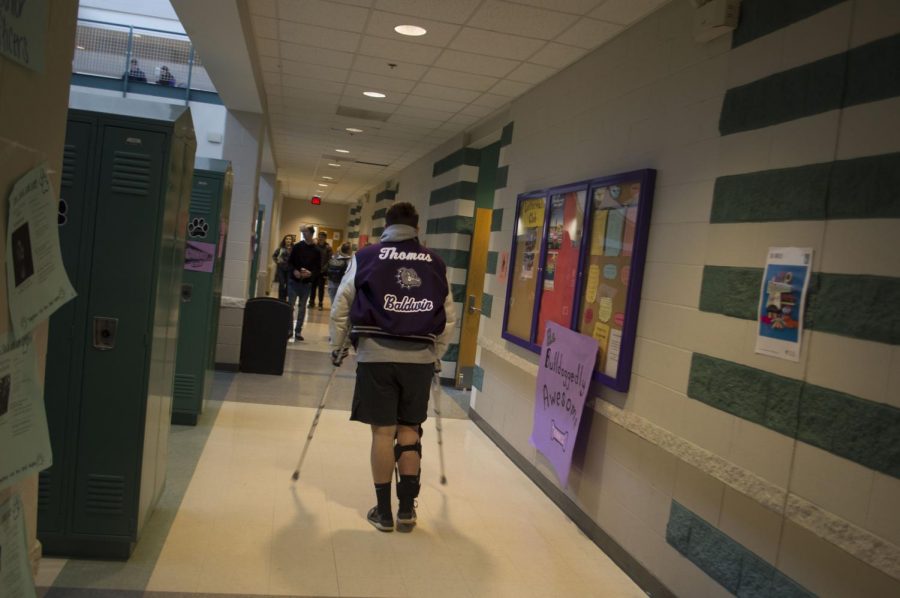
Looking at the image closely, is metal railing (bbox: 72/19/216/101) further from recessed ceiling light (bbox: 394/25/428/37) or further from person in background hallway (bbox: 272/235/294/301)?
recessed ceiling light (bbox: 394/25/428/37)

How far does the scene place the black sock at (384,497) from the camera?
3629mm

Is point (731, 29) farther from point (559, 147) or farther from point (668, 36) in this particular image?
point (559, 147)

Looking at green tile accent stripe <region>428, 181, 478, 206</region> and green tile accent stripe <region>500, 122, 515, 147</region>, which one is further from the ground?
green tile accent stripe <region>500, 122, 515, 147</region>

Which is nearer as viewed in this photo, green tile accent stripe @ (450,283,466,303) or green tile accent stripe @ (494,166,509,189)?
green tile accent stripe @ (494,166,509,189)

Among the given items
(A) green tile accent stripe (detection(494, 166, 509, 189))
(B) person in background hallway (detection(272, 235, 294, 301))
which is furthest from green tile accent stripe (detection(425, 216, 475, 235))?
(B) person in background hallway (detection(272, 235, 294, 301))

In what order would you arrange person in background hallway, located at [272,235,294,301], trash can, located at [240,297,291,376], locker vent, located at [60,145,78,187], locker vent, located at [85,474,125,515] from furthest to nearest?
person in background hallway, located at [272,235,294,301], trash can, located at [240,297,291,376], locker vent, located at [85,474,125,515], locker vent, located at [60,145,78,187]

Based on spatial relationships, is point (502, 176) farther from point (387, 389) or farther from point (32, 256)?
point (32, 256)

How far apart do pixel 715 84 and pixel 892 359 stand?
153cm

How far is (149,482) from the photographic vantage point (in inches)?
125

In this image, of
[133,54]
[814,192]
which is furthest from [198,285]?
[133,54]

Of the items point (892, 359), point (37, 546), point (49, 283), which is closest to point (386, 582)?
point (37, 546)

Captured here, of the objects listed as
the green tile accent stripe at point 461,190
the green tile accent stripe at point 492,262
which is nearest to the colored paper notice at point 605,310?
the green tile accent stripe at point 492,262

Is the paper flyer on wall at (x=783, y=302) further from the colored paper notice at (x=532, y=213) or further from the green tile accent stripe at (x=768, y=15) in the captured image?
the colored paper notice at (x=532, y=213)

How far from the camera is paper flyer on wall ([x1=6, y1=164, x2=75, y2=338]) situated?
1.04 m
